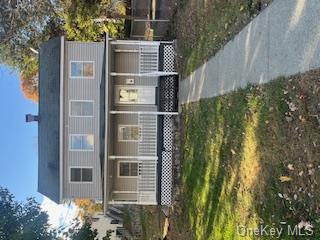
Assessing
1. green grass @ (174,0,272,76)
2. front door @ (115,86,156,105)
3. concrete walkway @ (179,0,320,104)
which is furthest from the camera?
front door @ (115,86,156,105)

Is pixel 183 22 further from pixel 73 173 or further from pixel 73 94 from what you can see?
pixel 73 173

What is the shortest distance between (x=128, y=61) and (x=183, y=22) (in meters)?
3.65

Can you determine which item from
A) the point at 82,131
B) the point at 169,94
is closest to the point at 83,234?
the point at 82,131

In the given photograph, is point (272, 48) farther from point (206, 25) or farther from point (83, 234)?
point (83, 234)

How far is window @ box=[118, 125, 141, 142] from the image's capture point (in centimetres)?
2538

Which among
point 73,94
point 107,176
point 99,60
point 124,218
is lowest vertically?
point 124,218

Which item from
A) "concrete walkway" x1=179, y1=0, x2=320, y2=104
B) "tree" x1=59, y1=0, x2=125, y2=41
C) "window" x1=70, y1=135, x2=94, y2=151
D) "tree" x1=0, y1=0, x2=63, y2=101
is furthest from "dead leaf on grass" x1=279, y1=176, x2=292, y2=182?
"tree" x1=0, y1=0, x2=63, y2=101

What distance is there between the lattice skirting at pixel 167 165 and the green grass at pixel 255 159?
4226mm

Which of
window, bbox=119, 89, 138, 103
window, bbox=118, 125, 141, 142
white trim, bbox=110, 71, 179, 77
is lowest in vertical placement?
window, bbox=118, 125, 141, 142

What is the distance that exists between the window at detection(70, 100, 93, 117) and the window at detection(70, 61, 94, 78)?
1.29 meters

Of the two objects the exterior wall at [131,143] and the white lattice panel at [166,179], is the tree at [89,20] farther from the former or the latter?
the white lattice panel at [166,179]

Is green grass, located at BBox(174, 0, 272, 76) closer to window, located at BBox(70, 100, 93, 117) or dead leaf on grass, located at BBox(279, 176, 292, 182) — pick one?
dead leaf on grass, located at BBox(279, 176, 292, 182)

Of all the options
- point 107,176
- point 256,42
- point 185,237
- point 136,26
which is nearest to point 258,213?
point 256,42

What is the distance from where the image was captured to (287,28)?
36.2 feet
